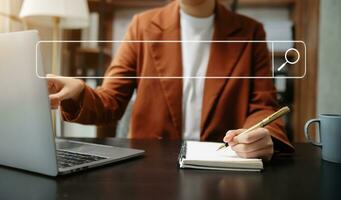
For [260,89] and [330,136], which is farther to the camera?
[260,89]

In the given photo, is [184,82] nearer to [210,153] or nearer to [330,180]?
[210,153]

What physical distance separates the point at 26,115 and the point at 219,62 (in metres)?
0.52

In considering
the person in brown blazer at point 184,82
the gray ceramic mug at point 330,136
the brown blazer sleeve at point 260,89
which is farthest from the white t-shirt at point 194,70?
the gray ceramic mug at point 330,136

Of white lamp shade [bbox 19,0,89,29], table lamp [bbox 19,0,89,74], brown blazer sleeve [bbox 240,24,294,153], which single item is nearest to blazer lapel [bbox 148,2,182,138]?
brown blazer sleeve [bbox 240,24,294,153]

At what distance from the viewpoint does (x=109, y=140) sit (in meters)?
0.80

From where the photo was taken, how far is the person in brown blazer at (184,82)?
2.86ft

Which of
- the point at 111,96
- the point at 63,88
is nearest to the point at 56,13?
the point at 111,96

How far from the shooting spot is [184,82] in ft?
3.01

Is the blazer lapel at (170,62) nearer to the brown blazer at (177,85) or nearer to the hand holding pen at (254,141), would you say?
the brown blazer at (177,85)

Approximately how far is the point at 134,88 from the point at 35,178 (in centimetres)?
59

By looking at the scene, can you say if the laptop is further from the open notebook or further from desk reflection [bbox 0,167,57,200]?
the open notebook

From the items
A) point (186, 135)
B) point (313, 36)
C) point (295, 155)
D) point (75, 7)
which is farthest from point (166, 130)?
point (75, 7)

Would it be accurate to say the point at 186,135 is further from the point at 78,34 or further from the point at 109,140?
the point at 78,34

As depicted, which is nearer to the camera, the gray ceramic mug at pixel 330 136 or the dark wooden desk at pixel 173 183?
the dark wooden desk at pixel 173 183
